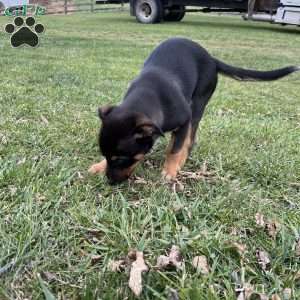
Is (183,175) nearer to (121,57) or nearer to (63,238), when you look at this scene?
(63,238)

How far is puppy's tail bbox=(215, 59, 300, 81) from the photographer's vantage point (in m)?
4.38

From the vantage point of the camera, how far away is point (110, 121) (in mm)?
3119

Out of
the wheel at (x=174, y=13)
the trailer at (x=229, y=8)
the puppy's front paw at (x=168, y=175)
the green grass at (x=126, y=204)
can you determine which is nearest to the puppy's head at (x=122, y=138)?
the green grass at (x=126, y=204)

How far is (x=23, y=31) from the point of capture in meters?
10.8

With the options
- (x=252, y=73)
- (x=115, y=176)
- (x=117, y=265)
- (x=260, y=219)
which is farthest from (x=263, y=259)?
(x=252, y=73)

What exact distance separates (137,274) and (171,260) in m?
0.20

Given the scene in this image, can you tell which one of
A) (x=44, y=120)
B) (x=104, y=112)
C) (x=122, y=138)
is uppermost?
(x=104, y=112)

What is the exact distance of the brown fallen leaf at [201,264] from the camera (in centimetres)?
222

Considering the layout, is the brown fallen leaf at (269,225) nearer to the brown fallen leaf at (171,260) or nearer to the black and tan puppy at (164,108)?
the brown fallen leaf at (171,260)

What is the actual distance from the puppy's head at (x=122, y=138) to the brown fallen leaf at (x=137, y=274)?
0.99 meters

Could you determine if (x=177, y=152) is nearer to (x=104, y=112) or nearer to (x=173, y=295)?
(x=104, y=112)

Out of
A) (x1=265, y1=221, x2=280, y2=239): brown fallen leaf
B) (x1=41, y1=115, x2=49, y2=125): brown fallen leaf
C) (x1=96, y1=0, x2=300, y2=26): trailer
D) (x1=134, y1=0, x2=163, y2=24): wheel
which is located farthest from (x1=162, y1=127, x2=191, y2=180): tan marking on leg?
(x1=134, y1=0, x2=163, y2=24): wheel

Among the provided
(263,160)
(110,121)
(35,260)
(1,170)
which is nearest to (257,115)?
(263,160)

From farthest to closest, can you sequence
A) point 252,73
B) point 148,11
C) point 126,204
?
1. point 148,11
2. point 252,73
3. point 126,204
